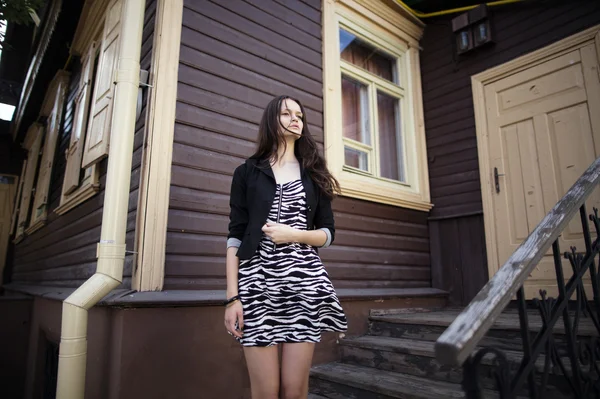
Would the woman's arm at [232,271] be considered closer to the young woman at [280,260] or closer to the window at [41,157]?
the young woman at [280,260]

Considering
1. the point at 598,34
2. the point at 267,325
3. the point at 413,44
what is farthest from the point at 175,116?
the point at 598,34

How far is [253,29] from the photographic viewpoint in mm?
3404

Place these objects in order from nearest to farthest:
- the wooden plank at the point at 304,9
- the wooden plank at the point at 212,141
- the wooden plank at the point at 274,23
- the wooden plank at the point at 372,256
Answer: the wooden plank at the point at 212,141 < the wooden plank at the point at 274,23 < the wooden plank at the point at 372,256 < the wooden plank at the point at 304,9

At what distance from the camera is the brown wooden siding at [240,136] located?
2.72 meters

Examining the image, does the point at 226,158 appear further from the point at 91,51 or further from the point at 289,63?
the point at 91,51

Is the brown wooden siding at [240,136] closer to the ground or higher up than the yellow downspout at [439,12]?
closer to the ground

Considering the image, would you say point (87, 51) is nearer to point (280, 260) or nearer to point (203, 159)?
point (203, 159)

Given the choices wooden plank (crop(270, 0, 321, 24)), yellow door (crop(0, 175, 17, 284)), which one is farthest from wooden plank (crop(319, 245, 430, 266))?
yellow door (crop(0, 175, 17, 284))

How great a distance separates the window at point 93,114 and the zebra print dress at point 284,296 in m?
2.01

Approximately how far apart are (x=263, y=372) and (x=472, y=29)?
167 inches

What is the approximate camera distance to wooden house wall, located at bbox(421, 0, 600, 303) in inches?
151

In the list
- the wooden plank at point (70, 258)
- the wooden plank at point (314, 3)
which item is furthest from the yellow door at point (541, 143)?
the wooden plank at point (70, 258)

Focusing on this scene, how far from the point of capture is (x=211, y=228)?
2.79 meters

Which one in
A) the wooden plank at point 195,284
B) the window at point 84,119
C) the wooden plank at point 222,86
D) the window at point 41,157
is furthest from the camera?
the window at point 41,157
